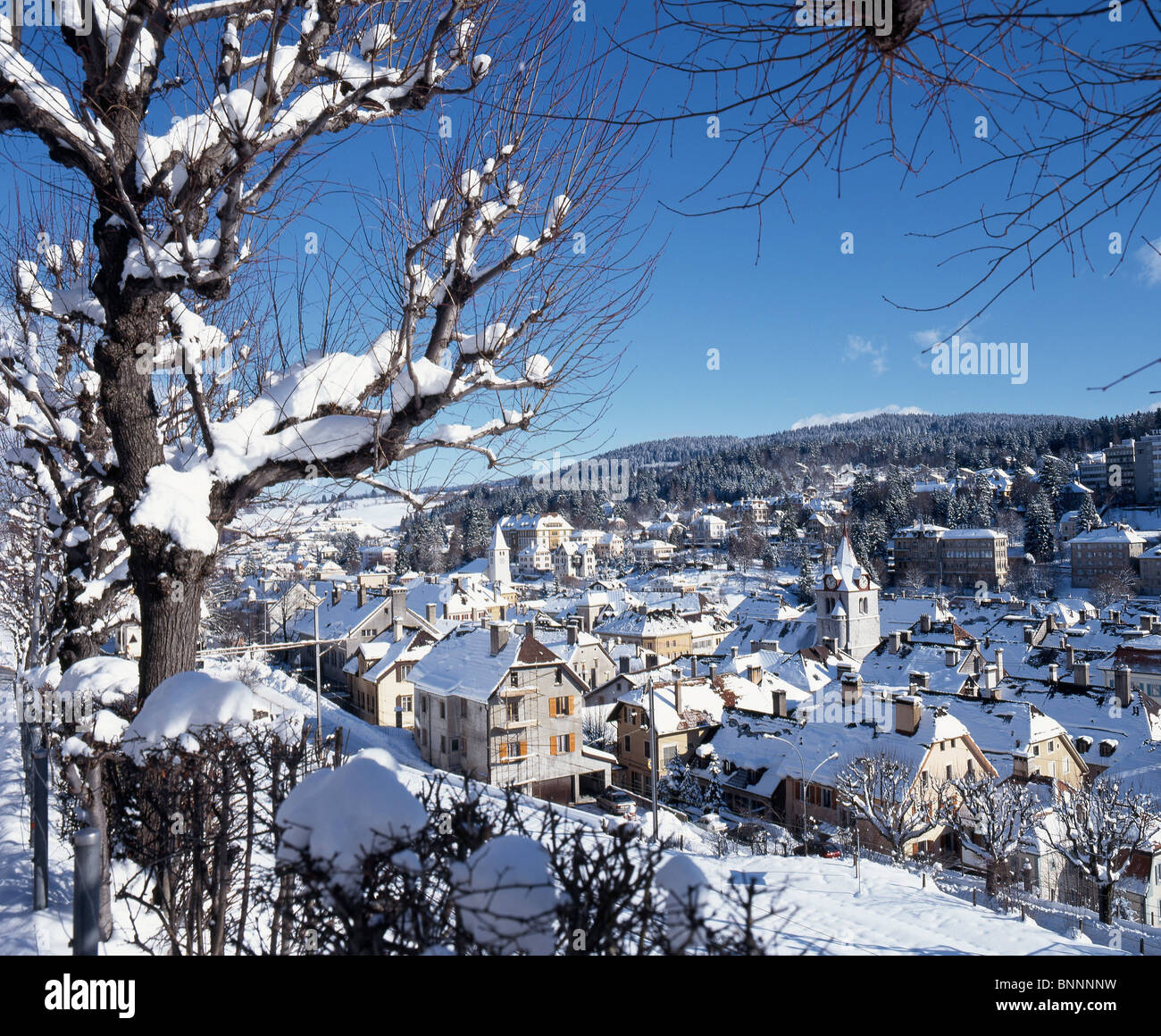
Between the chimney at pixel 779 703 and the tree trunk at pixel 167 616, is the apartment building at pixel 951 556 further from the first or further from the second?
the tree trunk at pixel 167 616

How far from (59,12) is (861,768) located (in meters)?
19.5

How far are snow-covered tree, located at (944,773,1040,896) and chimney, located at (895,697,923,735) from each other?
1602 millimetres

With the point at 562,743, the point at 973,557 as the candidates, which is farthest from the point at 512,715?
the point at 973,557

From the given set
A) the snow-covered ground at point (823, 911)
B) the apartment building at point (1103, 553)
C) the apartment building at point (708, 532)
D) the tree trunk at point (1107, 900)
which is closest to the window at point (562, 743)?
the snow-covered ground at point (823, 911)

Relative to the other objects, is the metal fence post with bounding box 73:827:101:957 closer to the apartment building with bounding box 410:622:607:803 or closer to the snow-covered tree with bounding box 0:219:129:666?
the snow-covered tree with bounding box 0:219:129:666

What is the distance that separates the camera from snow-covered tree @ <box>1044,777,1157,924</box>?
1580cm

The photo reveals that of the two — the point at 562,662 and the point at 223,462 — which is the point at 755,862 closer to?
the point at 223,462

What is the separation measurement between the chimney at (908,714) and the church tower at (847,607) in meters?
24.4

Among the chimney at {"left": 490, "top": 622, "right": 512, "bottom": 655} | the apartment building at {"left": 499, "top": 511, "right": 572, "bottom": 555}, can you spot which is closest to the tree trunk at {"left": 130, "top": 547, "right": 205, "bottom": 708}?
the chimney at {"left": 490, "top": 622, "right": 512, "bottom": 655}

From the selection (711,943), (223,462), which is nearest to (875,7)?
(711,943)

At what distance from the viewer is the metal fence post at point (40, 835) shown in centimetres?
437

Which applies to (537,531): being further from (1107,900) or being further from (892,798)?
(1107,900)

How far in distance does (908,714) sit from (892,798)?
3161 millimetres

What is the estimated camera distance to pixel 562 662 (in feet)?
66.2
